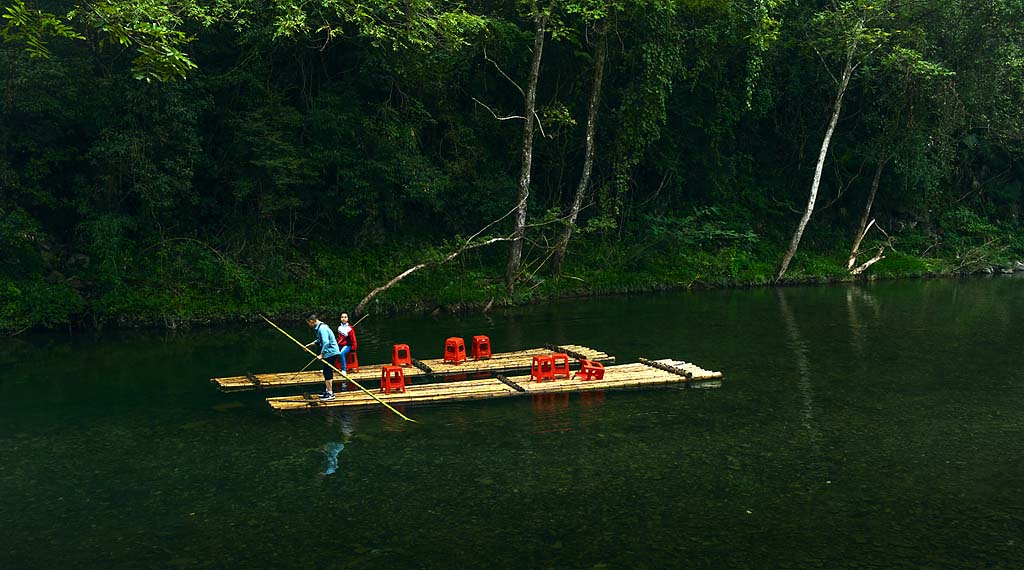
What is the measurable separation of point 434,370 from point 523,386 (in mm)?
2550

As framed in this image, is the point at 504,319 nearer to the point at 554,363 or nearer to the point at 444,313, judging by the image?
the point at 444,313

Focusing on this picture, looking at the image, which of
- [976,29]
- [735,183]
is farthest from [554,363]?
[976,29]

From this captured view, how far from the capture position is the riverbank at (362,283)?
2359cm

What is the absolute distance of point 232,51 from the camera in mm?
27094

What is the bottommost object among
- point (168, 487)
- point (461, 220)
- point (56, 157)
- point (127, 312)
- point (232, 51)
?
point (168, 487)

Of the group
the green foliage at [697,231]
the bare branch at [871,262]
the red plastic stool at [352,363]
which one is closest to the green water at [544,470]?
the red plastic stool at [352,363]

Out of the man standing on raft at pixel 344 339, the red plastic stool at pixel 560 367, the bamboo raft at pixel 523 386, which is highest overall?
the man standing on raft at pixel 344 339

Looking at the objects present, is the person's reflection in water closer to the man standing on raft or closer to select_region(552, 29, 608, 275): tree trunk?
the man standing on raft

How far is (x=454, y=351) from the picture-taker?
17906mm

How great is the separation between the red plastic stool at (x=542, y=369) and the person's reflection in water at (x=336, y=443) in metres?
3.63

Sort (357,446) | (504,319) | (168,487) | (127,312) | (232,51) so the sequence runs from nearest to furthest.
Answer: (168,487)
(357,446)
(127,312)
(504,319)
(232,51)

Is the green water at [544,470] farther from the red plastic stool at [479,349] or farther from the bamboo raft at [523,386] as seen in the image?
the red plastic stool at [479,349]

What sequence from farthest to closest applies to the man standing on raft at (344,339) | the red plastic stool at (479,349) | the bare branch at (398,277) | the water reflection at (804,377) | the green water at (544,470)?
the bare branch at (398,277), the red plastic stool at (479,349), the man standing on raft at (344,339), the water reflection at (804,377), the green water at (544,470)

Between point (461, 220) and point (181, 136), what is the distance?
1031cm
